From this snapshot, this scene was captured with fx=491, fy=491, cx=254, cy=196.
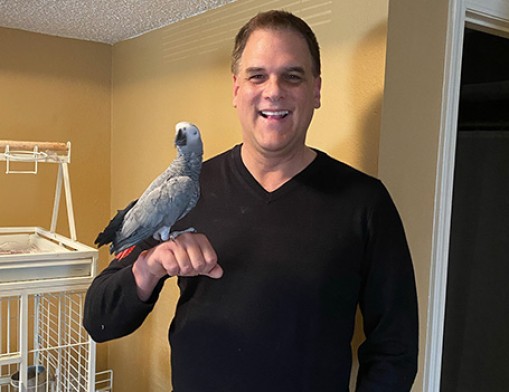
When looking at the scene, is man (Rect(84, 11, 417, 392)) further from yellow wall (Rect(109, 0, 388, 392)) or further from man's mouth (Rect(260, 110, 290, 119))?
yellow wall (Rect(109, 0, 388, 392))

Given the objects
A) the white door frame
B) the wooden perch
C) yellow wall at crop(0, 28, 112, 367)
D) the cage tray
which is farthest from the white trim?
yellow wall at crop(0, 28, 112, 367)

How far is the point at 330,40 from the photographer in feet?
3.84

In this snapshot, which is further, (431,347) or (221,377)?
(431,347)

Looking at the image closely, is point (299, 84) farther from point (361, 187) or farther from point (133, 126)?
point (133, 126)

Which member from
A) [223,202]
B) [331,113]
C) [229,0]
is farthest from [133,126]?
[223,202]

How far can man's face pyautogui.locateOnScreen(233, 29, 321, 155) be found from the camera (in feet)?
2.59

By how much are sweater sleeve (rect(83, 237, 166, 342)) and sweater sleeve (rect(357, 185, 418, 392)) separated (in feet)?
1.21

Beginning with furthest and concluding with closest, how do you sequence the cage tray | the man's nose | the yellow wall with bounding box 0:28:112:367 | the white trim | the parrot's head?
1. the yellow wall with bounding box 0:28:112:367
2. the cage tray
3. the white trim
4. the man's nose
5. the parrot's head

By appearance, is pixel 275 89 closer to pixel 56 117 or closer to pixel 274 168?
pixel 274 168

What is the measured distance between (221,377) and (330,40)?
79cm

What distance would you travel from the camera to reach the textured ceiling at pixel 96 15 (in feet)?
4.83

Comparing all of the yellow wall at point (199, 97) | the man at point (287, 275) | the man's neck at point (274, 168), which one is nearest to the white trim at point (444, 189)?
the yellow wall at point (199, 97)

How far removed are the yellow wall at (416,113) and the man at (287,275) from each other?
23 cm

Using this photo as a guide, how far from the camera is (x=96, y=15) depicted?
1.61m
